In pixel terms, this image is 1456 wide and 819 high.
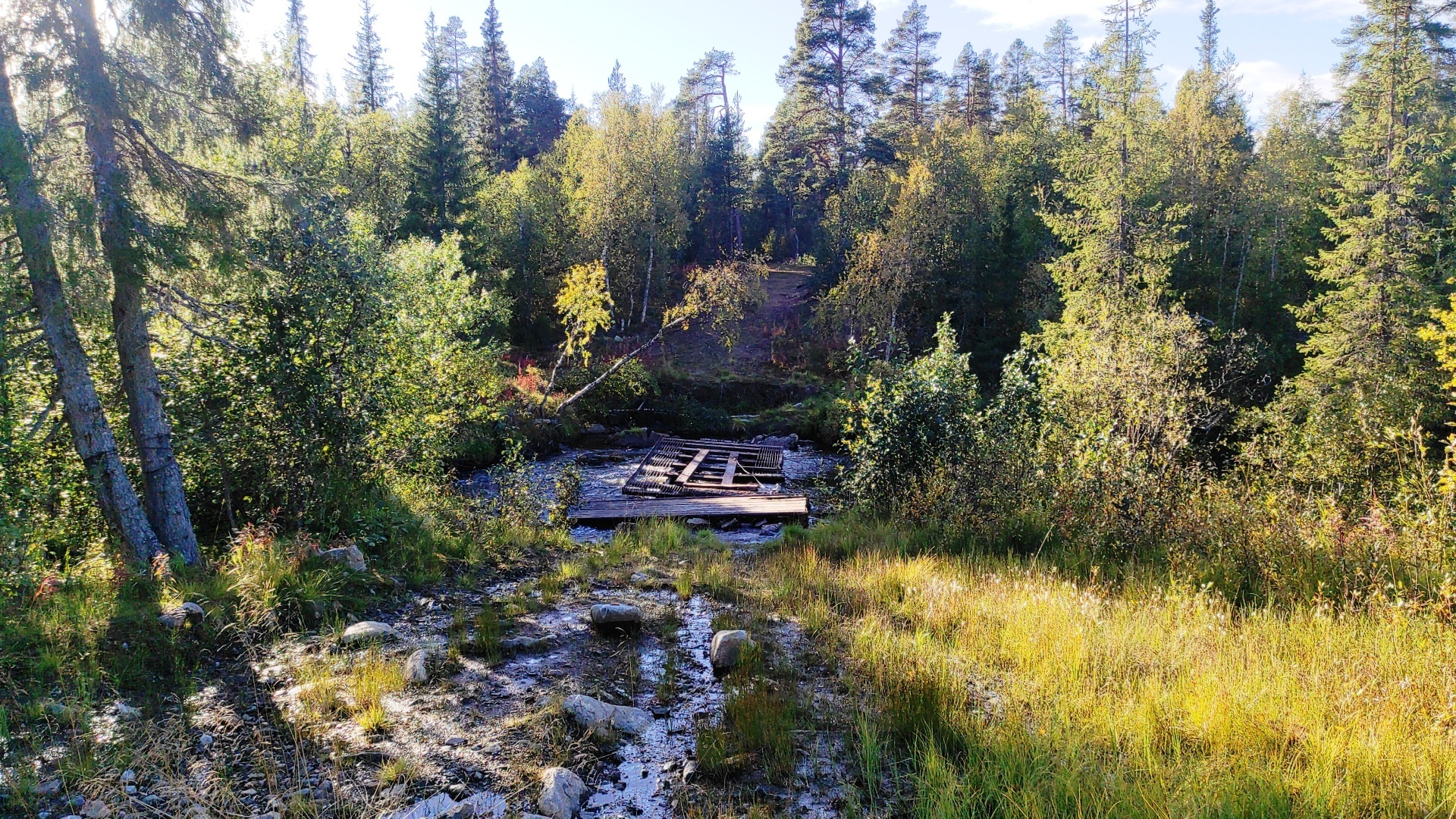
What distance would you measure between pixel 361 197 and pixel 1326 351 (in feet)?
93.9

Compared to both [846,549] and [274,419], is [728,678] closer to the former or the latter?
[846,549]

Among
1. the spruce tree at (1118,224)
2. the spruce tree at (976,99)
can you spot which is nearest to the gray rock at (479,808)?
the spruce tree at (1118,224)

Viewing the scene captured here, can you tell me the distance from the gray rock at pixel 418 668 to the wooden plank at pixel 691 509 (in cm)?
670

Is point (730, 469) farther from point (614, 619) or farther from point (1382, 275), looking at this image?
point (1382, 275)

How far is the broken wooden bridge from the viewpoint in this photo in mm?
12266

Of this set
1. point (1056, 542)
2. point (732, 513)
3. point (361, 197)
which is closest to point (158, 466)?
point (732, 513)

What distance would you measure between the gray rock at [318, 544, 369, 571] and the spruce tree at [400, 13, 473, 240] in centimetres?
2121

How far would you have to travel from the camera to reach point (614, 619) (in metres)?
5.93

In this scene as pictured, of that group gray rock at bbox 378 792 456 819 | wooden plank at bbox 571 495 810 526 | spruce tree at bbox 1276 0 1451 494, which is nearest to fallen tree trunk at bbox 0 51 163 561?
gray rock at bbox 378 792 456 819

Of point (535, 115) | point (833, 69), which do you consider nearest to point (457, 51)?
point (535, 115)

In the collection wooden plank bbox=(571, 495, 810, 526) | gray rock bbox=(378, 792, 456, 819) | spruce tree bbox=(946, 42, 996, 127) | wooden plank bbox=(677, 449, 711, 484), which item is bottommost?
wooden plank bbox=(571, 495, 810, 526)

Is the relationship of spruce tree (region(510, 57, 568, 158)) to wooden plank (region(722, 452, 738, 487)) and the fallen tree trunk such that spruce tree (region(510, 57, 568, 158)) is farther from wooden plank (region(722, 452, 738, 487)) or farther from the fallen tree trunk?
the fallen tree trunk

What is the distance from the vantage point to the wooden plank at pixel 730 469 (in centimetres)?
1519

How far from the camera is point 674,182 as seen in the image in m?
30.3
